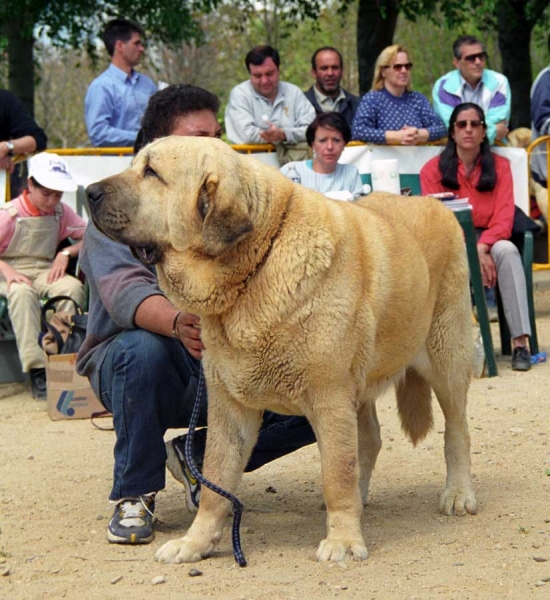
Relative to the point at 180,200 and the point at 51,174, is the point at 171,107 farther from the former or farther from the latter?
the point at 51,174

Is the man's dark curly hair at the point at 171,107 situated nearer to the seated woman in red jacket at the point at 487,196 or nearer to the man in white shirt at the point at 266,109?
the seated woman in red jacket at the point at 487,196

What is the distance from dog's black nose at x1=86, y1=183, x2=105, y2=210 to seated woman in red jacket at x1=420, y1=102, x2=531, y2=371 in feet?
15.2

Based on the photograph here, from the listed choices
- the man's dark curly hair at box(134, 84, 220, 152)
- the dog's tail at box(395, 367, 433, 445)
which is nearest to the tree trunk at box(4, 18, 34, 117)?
the man's dark curly hair at box(134, 84, 220, 152)

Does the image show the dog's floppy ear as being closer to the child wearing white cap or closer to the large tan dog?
the large tan dog

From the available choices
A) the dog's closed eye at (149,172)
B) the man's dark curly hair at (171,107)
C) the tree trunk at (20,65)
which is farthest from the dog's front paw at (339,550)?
the tree trunk at (20,65)

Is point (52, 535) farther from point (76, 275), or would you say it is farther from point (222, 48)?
point (222, 48)

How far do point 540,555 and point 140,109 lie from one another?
6.67 meters

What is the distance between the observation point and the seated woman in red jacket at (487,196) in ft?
25.9

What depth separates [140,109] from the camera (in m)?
9.66

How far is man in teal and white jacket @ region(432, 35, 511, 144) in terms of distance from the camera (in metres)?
9.74

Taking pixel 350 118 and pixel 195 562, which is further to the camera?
pixel 350 118

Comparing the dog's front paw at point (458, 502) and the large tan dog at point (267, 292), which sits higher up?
the large tan dog at point (267, 292)

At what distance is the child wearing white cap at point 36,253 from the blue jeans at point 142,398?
3.26m

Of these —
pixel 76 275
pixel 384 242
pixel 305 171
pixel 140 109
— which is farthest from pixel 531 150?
pixel 384 242
